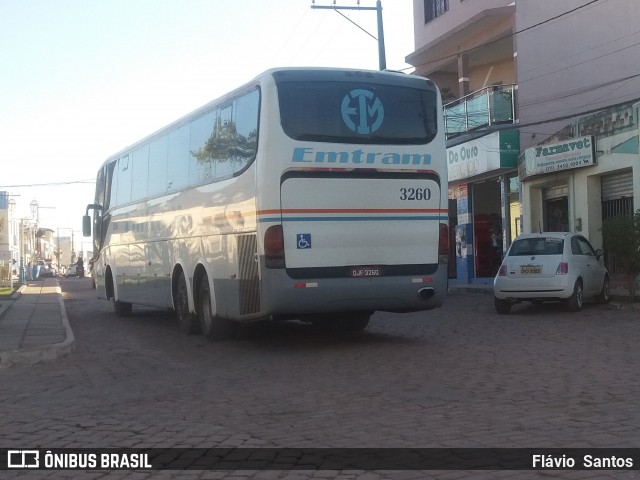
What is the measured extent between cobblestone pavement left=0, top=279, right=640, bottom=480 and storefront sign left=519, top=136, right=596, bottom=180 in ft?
30.9

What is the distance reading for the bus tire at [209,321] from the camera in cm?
1270

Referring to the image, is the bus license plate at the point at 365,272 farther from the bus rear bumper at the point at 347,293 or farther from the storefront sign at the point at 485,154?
the storefront sign at the point at 485,154

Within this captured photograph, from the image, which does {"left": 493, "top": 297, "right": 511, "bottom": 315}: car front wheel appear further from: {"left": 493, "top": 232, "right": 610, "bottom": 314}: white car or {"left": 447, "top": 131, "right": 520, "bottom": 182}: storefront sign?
{"left": 447, "top": 131, "right": 520, "bottom": 182}: storefront sign

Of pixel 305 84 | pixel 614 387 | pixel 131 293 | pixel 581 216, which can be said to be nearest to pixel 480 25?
pixel 581 216

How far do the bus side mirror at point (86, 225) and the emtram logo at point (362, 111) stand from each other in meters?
11.5

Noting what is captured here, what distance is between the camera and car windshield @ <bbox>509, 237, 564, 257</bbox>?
1656 centimetres

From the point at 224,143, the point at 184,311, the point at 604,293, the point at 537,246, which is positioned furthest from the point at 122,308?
the point at 604,293

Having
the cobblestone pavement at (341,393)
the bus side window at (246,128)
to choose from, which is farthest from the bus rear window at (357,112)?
the cobblestone pavement at (341,393)

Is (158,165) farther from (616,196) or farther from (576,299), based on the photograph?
(616,196)

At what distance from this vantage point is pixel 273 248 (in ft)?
34.8

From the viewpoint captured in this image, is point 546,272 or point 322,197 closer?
point 322,197

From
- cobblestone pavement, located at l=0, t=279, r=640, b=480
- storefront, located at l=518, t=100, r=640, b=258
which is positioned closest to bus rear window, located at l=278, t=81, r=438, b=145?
cobblestone pavement, located at l=0, t=279, r=640, b=480

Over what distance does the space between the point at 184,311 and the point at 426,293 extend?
4.70m

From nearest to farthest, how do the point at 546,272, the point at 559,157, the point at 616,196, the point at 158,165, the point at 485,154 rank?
1. the point at 158,165
2. the point at 546,272
3. the point at 616,196
4. the point at 559,157
5. the point at 485,154
